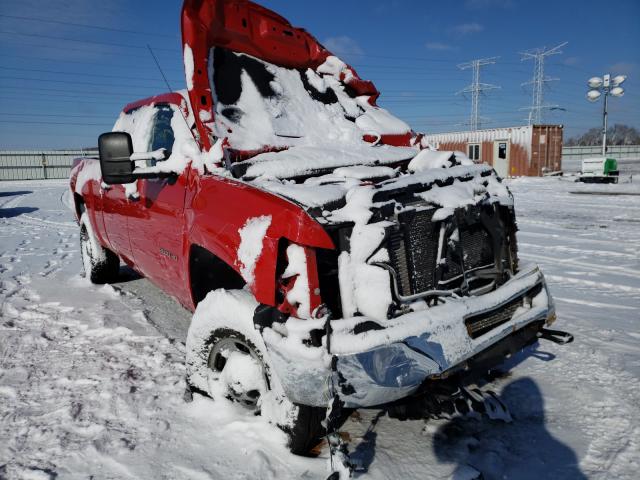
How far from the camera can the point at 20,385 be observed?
2973mm

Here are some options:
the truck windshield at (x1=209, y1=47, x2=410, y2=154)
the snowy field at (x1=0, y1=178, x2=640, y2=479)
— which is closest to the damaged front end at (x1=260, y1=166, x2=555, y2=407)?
the snowy field at (x1=0, y1=178, x2=640, y2=479)

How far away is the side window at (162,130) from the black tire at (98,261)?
2067 mm

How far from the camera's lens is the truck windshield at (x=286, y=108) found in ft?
10.3

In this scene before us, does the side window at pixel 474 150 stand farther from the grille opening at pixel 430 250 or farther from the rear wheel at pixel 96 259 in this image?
the grille opening at pixel 430 250

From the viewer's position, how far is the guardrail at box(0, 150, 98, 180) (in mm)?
27047

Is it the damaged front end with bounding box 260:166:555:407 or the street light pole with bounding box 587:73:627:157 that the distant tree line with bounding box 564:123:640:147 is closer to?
the street light pole with bounding box 587:73:627:157

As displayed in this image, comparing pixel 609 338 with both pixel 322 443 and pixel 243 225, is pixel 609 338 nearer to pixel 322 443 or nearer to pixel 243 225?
pixel 322 443

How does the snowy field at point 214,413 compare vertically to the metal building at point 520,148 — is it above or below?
below

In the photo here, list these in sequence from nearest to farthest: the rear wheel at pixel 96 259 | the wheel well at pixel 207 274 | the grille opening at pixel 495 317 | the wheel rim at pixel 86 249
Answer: the grille opening at pixel 495 317, the wheel well at pixel 207 274, the rear wheel at pixel 96 259, the wheel rim at pixel 86 249

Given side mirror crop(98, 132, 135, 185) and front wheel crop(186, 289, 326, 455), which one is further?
side mirror crop(98, 132, 135, 185)

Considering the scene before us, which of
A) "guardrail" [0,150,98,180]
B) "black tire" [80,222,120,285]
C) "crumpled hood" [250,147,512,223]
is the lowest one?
"black tire" [80,222,120,285]

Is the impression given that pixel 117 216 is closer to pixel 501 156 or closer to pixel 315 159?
pixel 315 159

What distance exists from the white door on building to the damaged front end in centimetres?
2343

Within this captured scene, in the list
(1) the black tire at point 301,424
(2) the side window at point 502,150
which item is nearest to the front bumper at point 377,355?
(1) the black tire at point 301,424
